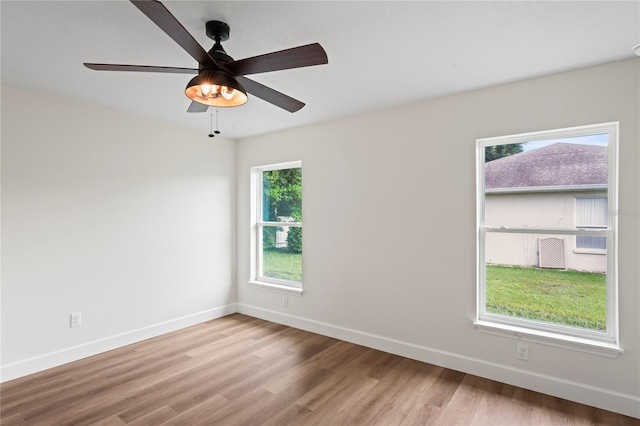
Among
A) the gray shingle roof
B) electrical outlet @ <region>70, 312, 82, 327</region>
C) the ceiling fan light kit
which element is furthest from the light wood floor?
the ceiling fan light kit

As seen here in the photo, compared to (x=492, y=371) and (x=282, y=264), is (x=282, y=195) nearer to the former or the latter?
(x=282, y=264)

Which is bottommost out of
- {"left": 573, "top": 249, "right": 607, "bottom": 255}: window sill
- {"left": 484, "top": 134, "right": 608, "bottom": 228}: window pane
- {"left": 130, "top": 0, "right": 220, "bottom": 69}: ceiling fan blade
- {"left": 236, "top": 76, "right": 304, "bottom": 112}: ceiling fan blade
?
{"left": 573, "top": 249, "right": 607, "bottom": 255}: window sill

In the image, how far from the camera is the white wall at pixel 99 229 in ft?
9.35

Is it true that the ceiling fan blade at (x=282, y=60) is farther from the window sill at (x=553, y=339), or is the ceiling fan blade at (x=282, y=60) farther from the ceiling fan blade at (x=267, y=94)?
the window sill at (x=553, y=339)

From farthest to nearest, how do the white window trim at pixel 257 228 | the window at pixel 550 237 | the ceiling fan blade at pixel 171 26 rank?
the white window trim at pixel 257 228 < the window at pixel 550 237 < the ceiling fan blade at pixel 171 26

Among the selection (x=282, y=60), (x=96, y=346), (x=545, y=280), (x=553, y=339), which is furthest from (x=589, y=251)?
(x=96, y=346)

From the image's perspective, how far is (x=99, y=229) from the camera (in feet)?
11.0

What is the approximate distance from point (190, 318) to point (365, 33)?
144 inches

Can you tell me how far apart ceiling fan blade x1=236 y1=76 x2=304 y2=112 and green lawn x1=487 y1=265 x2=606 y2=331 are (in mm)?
2176

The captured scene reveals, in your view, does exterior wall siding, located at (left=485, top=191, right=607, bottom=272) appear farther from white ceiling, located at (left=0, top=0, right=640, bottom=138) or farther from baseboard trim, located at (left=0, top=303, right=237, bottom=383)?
baseboard trim, located at (left=0, top=303, right=237, bottom=383)

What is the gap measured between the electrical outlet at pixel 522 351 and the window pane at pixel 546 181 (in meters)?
0.97

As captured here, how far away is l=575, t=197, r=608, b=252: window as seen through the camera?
2.49 meters

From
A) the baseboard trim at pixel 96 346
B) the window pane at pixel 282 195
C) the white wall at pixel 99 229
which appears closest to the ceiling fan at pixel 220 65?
the white wall at pixel 99 229

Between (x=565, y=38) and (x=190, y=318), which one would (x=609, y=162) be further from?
(x=190, y=318)
